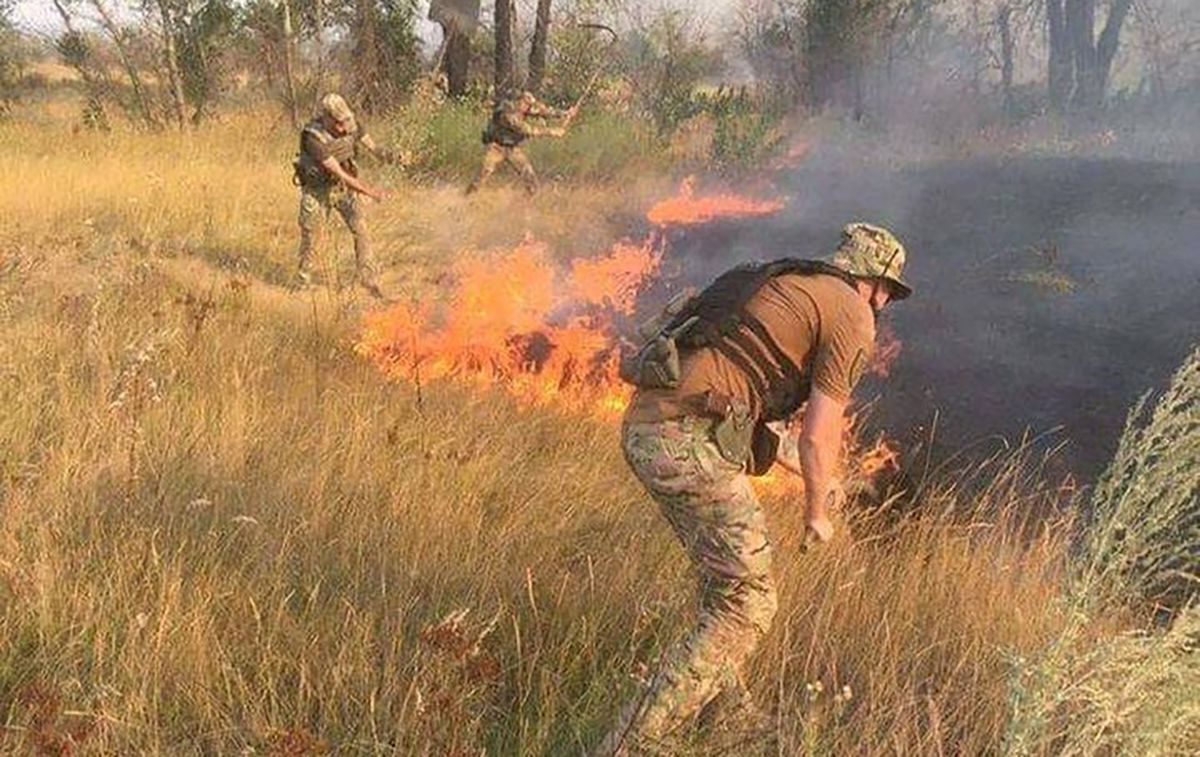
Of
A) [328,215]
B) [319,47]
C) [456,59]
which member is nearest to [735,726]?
[328,215]

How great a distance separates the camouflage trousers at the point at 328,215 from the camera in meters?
8.20

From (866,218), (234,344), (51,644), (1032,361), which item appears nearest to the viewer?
(51,644)

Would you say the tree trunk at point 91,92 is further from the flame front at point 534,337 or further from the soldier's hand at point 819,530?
the soldier's hand at point 819,530

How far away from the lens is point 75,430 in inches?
147

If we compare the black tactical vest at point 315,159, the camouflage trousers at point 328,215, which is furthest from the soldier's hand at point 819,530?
the black tactical vest at point 315,159

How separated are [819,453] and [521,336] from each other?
12.7 feet

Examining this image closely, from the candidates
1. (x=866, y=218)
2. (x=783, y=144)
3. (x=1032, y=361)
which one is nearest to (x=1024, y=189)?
(x=866, y=218)

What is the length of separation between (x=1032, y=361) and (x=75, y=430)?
6.44 metres

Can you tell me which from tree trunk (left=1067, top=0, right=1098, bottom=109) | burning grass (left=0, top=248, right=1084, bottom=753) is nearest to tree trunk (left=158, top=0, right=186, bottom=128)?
burning grass (left=0, top=248, right=1084, bottom=753)

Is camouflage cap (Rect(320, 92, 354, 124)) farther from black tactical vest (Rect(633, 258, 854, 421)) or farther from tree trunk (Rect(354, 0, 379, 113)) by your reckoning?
tree trunk (Rect(354, 0, 379, 113))

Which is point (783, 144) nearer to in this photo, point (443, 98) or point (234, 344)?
point (443, 98)

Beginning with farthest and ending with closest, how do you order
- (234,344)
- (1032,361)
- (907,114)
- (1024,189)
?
1. (907,114)
2. (1024,189)
3. (1032,361)
4. (234,344)

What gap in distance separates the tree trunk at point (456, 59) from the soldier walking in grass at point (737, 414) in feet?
51.8

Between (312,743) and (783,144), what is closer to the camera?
(312,743)
